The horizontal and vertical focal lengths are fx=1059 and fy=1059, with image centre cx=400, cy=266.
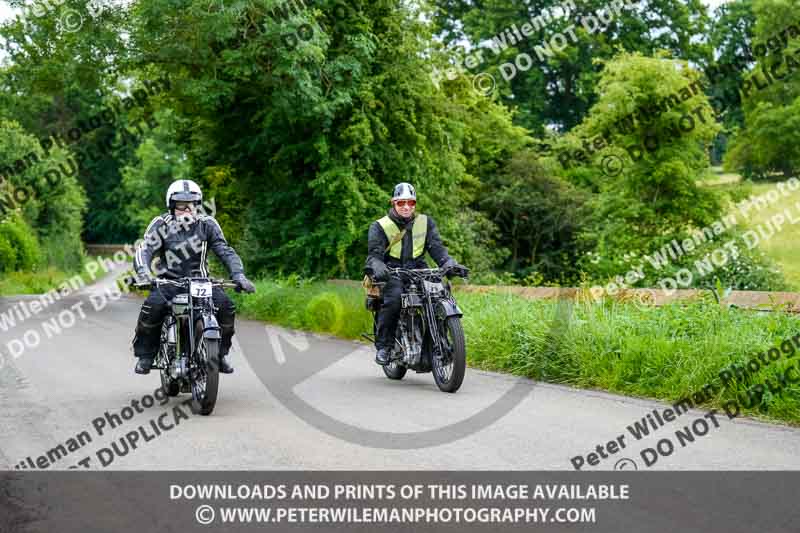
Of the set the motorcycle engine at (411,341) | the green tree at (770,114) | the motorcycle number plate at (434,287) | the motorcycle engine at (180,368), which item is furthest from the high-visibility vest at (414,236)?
the green tree at (770,114)

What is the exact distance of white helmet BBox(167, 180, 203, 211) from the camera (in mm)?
9578

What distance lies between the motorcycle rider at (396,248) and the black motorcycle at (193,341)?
2.12m

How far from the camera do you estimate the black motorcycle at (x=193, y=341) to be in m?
8.92

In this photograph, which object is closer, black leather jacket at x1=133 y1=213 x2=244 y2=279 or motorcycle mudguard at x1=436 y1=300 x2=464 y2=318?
black leather jacket at x1=133 y1=213 x2=244 y2=279

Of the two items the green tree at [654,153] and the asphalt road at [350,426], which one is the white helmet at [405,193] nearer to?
the asphalt road at [350,426]

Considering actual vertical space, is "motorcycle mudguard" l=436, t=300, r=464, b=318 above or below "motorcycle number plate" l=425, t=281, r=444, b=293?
below

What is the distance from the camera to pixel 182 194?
9.59 metres

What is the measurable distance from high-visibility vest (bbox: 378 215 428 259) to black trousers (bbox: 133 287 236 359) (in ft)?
7.36

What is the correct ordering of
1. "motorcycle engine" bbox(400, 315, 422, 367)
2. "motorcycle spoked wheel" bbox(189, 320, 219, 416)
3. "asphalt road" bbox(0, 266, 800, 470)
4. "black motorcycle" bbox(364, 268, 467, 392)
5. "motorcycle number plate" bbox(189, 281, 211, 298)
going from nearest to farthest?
"asphalt road" bbox(0, 266, 800, 470)
"motorcycle spoked wheel" bbox(189, 320, 219, 416)
"motorcycle number plate" bbox(189, 281, 211, 298)
"black motorcycle" bbox(364, 268, 467, 392)
"motorcycle engine" bbox(400, 315, 422, 367)

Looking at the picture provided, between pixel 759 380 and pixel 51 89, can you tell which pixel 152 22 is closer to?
pixel 51 89

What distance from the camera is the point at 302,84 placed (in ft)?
75.9

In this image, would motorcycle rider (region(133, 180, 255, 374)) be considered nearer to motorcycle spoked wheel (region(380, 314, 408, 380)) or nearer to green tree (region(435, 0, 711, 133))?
motorcycle spoked wheel (region(380, 314, 408, 380))

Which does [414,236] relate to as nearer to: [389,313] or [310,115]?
[389,313]

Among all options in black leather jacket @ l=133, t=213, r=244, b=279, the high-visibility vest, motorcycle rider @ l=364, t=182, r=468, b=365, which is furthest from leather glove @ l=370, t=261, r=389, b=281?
black leather jacket @ l=133, t=213, r=244, b=279
